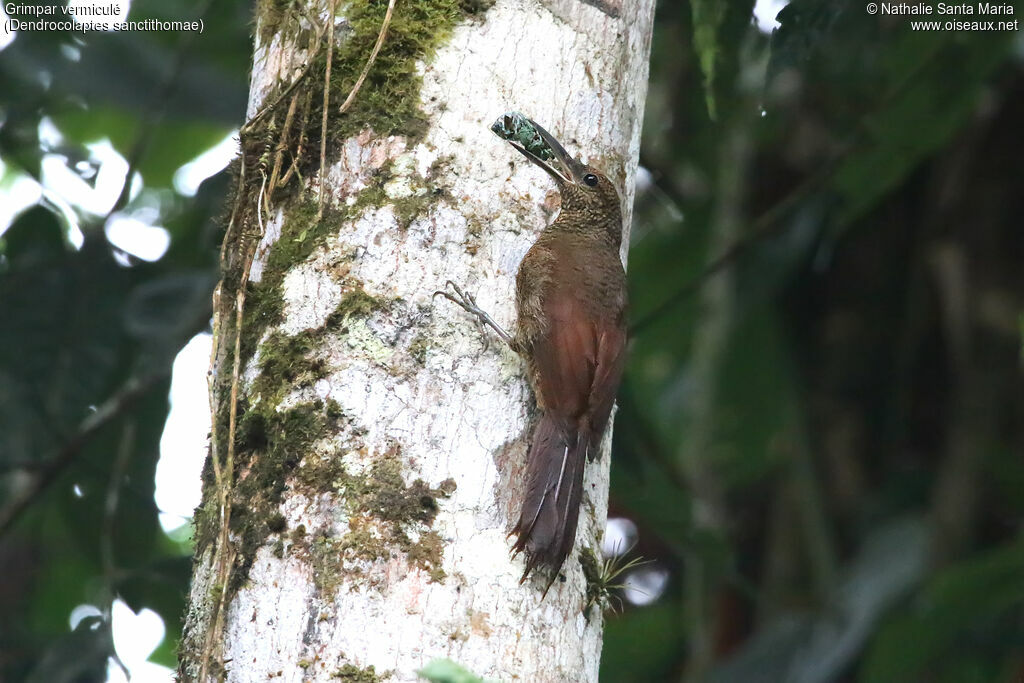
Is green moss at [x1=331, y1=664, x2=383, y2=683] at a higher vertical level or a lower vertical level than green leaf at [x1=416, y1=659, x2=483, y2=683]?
higher

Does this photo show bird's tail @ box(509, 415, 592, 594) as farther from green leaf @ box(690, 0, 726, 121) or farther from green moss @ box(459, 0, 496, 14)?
green leaf @ box(690, 0, 726, 121)

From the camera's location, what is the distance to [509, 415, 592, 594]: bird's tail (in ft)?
6.57

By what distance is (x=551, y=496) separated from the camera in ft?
6.86

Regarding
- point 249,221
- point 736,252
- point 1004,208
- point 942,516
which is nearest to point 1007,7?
point 736,252

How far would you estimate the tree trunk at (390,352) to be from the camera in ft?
6.26

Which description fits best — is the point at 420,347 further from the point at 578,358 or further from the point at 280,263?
the point at 578,358

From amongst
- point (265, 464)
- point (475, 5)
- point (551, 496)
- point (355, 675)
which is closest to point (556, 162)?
point (475, 5)

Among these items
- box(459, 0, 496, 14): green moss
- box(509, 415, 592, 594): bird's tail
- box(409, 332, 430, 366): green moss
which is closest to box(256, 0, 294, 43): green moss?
box(459, 0, 496, 14): green moss

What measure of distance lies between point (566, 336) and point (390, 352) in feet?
2.25

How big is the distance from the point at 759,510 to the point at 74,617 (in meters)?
3.03

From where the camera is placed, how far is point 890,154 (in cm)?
380

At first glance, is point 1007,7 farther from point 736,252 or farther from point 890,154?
point 736,252

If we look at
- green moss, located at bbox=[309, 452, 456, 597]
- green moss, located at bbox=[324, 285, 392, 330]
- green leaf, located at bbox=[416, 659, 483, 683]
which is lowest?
green leaf, located at bbox=[416, 659, 483, 683]

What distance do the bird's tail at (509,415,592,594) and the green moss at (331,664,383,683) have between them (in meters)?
0.32
